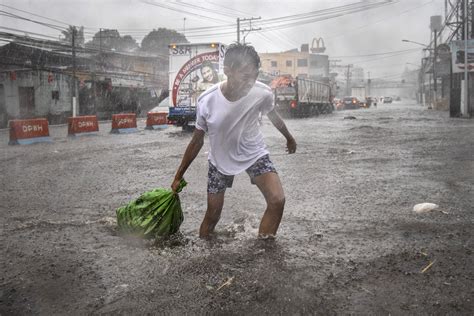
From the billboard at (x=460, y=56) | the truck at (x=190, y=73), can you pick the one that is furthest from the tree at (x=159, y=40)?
the truck at (x=190, y=73)

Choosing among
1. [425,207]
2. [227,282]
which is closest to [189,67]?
[425,207]

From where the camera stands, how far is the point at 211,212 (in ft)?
12.9

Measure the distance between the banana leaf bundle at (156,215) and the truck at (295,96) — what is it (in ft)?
87.6

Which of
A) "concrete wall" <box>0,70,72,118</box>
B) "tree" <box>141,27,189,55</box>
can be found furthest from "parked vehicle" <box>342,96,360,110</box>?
"concrete wall" <box>0,70,72,118</box>

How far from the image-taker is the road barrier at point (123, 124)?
18531 millimetres

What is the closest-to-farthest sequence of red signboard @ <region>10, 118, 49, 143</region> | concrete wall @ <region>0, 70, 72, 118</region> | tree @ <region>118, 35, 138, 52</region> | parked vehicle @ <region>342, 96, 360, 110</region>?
red signboard @ <region>10, 118, 49, 143</region> → concrete wall @ <region>0, 70, 72, 118</region> → parked vehicle @ <region>342, 96, 360, 110</region> → tree @ <region>118, 35, 138, 52</region>

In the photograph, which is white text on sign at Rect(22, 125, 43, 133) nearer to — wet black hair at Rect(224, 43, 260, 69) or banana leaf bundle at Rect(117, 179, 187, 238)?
banana leaf bundle at Rect(117, 179, 187, 238)

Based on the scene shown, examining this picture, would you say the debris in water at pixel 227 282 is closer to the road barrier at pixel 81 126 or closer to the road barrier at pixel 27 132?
the road barrier at pixel 27 132

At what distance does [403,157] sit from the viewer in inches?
387

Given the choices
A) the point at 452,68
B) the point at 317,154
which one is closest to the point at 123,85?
the point at 452,68

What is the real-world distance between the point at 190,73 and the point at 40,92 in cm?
1818

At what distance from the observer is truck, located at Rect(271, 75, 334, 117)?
102 feet

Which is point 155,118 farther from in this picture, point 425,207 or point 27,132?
point 425,207

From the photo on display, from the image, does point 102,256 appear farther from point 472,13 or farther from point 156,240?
point 472,13
